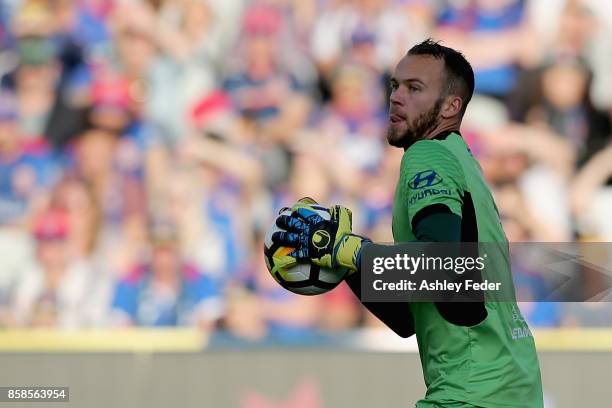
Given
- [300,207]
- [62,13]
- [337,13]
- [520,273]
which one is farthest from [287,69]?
[300,207]

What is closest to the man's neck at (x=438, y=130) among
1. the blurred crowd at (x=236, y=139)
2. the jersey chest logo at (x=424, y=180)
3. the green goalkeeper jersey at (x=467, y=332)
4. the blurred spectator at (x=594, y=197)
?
the green goalkeeper jersey at (x=467, y=332)

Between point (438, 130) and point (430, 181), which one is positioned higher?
point (438, 130)

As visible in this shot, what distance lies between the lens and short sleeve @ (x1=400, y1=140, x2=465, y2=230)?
3.25 meters

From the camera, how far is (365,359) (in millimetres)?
7340

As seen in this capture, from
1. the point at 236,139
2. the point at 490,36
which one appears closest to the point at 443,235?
the point at 236,139

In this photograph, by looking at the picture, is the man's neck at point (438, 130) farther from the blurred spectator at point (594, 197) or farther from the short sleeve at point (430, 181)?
the blurred spectator at point (594, 197)

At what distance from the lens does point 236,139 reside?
26.5 feet

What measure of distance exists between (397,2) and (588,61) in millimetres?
1575

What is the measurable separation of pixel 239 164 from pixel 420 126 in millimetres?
4444

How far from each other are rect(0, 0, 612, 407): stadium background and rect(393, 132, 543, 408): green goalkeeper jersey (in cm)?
383

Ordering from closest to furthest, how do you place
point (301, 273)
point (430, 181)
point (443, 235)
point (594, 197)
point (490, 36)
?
point (443, 235) < point (430, 181) < point (301, 273) < point (594, 197) < point (490, 36)

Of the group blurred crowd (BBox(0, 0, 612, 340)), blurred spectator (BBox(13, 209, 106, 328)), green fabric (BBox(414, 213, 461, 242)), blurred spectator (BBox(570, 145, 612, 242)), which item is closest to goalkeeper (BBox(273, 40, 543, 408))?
green fabric (BBox(414, 213, 461, 242))

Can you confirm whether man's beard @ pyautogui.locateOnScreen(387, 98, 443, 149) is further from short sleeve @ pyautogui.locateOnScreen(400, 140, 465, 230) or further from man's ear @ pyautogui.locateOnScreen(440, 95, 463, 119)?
short sleeve @ pyautogui.locateOnScreen(400, 140, 465, 230)

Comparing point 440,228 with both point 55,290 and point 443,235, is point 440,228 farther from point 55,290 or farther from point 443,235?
point 55,290
